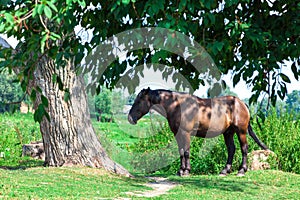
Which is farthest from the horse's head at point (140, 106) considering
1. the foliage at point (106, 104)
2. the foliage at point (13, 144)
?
the foliage at point (13, 144)

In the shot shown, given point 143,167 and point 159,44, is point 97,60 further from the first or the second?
point 143,167

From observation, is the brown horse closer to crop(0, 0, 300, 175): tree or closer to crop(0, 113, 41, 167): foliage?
crop(0, 0, 300, 175): tree

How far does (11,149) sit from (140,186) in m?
8.86

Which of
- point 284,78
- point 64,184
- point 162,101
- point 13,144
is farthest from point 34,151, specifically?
point 284,78

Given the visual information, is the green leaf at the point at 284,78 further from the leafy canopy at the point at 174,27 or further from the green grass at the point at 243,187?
the green grass at the point at 243,187

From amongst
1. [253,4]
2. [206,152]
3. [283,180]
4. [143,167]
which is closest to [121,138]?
[143,167]

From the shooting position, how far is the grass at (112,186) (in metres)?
7.88

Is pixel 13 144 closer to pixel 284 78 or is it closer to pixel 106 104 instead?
pixel 106 104

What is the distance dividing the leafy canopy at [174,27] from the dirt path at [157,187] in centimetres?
236

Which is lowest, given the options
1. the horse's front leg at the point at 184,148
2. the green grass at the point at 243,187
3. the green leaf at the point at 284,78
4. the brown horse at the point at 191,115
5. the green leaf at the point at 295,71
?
the green grass at the point at 243,187

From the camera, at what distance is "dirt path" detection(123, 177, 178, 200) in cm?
864

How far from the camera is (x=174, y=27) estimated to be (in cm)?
582

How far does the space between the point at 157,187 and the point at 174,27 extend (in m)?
4.77

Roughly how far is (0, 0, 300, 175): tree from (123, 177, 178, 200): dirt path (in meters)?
1.08
